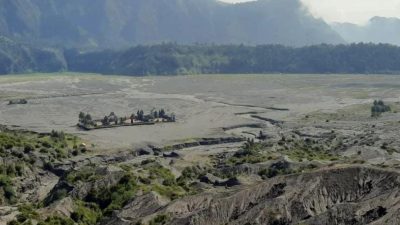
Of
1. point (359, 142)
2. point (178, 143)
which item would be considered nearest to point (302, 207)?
point (359, 142)

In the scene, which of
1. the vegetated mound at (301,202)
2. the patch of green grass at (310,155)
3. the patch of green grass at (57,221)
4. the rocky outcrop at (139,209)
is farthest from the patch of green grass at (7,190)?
the patch of green grass at (310,155)

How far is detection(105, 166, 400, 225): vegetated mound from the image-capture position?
142 ft

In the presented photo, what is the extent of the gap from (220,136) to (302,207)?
7388cm

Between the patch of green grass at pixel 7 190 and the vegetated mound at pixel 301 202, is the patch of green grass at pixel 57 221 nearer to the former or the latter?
the vegetated mound at pixel 301 202

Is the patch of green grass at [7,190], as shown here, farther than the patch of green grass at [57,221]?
Yes

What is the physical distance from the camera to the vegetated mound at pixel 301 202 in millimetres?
43375

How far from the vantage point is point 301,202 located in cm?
4766

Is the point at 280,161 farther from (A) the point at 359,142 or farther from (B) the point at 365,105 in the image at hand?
(B) the point at 365,105

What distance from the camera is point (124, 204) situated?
59.3 metres

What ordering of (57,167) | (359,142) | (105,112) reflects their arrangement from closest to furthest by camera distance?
(57,167) < (359,142) < (105,112)

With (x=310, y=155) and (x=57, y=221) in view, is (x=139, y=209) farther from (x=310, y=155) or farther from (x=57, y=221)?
(x=310, y=155)

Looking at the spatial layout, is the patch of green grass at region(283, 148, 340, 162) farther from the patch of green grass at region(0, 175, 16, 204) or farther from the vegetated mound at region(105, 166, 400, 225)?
the patch of green grass at region(0, 175, 16, 204)

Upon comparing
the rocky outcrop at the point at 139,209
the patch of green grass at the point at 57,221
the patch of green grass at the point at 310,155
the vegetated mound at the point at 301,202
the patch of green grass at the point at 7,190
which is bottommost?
the patch of green grass at the point at 7,190

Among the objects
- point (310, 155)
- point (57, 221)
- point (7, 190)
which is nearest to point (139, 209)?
point (57, 221)
